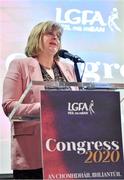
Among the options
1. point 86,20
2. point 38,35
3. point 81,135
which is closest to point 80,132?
point 81,135

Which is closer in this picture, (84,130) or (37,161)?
(84,130)

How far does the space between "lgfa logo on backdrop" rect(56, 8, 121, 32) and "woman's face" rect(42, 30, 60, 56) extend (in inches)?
64.1

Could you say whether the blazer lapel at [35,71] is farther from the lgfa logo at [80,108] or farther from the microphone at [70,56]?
the lgfa logo at [80,108]

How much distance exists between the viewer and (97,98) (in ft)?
4.23

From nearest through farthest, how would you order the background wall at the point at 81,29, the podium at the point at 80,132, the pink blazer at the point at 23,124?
the podium at the point at 80,132 < the pink blazer at the point at 23,124 < the background wall at the point at 81,29

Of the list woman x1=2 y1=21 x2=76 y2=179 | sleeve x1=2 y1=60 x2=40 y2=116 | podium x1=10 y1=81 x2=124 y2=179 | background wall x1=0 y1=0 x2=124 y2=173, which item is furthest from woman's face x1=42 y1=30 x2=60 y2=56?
background wall x1=0 y1=0 x2=124 y2=173

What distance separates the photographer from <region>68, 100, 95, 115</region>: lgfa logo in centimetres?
125

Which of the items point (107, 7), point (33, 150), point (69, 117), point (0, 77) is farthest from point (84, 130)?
point (107, 7)

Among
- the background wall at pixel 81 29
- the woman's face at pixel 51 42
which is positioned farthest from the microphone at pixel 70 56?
the background wall at pixel 81 29

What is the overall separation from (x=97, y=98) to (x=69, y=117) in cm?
11

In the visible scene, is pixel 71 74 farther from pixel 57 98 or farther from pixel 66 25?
pixel 66 25

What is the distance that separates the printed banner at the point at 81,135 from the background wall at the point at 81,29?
201 cm

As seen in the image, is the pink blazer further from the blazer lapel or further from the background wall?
the background wall

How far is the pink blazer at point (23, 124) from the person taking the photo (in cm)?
154
